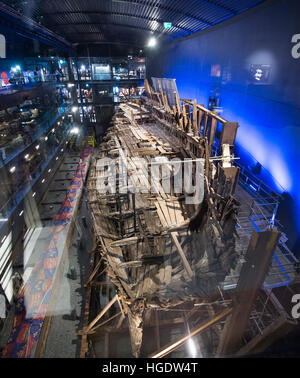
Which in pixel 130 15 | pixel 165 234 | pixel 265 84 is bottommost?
pixel 165 234

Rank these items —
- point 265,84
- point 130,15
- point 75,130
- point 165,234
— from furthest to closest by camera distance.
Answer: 1. point 75,130
2. point 130,15
3. point 265,84
4. point 165,234

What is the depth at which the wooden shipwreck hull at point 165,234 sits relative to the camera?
19.1ft

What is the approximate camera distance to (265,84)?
8695 millimetres

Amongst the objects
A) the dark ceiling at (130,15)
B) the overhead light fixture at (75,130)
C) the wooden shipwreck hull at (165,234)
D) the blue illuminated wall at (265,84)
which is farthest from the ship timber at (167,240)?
the overhead light fixture at (75,130)

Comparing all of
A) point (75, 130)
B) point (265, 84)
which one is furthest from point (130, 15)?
point (75, 130)

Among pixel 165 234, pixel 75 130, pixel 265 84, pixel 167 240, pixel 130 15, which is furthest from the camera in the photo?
pixel 75 130

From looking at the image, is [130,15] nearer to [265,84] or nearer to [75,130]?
[265,84]

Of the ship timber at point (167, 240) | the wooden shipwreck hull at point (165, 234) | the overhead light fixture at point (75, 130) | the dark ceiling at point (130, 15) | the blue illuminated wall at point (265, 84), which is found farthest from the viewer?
the overhead light fixture at point (75, 130)

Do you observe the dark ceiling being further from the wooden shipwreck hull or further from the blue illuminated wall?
the wooden shipwreck hull

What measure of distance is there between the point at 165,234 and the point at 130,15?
17.3 metres

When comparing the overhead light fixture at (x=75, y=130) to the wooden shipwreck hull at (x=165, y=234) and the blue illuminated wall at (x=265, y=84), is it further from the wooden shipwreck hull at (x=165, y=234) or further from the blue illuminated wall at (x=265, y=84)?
the wooden shipwreck hull at (x=165, y=234)

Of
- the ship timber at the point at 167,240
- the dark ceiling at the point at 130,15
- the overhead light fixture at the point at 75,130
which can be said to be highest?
the dark ceiling at the point at 130,15

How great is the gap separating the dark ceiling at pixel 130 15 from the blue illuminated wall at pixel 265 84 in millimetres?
830

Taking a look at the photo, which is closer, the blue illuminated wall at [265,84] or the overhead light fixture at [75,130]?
the blue illuminated wall at [265,84]
